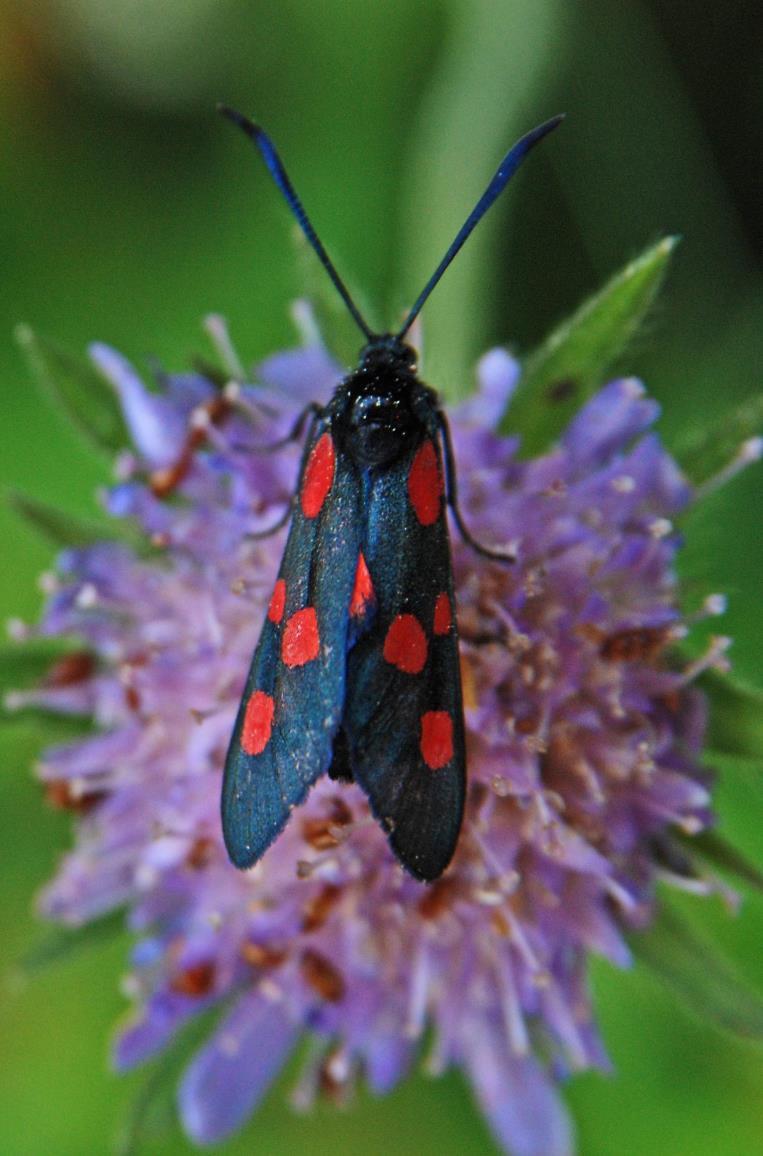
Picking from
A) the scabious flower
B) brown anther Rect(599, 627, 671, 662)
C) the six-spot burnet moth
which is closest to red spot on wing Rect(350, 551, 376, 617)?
the six-spot burnet moth

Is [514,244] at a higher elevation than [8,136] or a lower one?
lower

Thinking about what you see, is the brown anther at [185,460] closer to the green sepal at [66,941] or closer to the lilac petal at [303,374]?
the lilac petal at [303,374]

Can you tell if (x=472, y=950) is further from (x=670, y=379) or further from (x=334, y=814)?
(x=670, y=379)

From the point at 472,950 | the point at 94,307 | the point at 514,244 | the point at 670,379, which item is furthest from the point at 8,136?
the point at 472,950

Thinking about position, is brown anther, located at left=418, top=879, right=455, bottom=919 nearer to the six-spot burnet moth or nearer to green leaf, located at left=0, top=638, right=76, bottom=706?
the six-spot burnet moth

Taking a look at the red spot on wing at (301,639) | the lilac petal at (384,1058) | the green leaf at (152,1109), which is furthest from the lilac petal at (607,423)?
the green leaf at (152,1109)

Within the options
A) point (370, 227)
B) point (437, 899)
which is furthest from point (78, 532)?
point (370, 227)

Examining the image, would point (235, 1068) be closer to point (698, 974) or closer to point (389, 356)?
point (698, 974)
